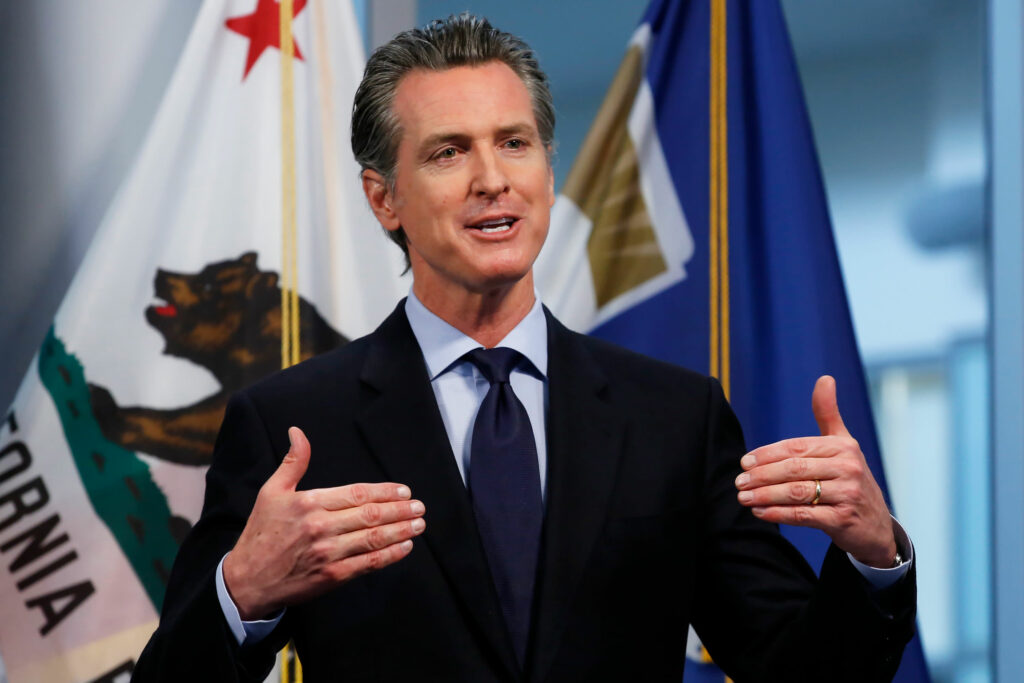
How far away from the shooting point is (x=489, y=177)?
1554 mm

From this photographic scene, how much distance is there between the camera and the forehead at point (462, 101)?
1.60 m

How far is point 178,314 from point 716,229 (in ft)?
3.31

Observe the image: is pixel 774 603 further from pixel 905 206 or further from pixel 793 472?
pixel 905 206

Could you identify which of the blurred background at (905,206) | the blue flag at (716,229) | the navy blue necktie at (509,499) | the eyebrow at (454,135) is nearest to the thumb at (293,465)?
the navy blue necktie at (509,499)

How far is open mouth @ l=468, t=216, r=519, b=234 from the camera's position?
1556mm

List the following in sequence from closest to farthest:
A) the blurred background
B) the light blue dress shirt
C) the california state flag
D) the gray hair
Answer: the light blue dress shirt < the gray hair < the california state flag < the blurred background

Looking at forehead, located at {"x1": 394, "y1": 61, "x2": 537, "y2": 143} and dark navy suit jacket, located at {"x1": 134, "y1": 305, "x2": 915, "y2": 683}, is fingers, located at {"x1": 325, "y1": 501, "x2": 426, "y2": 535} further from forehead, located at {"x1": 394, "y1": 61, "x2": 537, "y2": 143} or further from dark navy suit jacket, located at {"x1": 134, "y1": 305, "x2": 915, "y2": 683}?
forehead, located at {"x1": 394, "y1": 61, "x2": 537, "y2": 143}

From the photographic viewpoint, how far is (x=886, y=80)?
2.56m

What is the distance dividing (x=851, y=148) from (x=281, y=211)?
1.21 m

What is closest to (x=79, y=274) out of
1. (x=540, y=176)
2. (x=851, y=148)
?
(x=540, y=176)

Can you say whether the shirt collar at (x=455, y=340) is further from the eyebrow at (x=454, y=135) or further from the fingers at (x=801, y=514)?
the fingers at (x=801, y=514)

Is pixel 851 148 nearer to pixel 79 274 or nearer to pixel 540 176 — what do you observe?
pixel 540 176

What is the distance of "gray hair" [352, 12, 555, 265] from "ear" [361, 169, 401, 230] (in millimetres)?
13

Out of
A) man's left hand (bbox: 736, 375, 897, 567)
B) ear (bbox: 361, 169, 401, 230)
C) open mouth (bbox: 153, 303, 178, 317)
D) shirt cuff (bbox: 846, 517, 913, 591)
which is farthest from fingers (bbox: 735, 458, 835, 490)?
open mouth (bbox: 153, 303, 178, 317)
